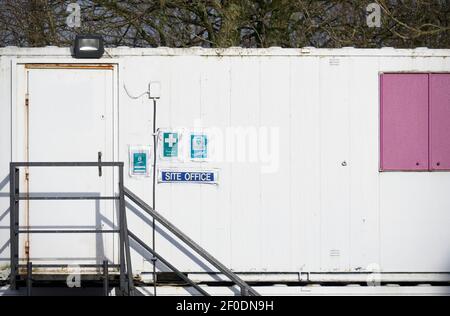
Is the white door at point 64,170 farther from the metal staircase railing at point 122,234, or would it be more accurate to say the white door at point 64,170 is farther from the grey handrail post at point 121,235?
the grey handrail post at point 121,235

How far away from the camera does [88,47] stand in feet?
26.5

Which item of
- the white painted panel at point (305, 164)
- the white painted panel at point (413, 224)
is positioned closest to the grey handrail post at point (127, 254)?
the white painted panel at point (305, 164)

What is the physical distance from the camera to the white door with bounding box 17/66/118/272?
8.08 m

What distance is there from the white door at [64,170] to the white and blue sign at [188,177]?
0.54 m

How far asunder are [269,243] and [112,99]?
7.12ft

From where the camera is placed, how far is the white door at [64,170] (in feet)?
26.5

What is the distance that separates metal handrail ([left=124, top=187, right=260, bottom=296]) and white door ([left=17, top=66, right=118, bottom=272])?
1.81 feet

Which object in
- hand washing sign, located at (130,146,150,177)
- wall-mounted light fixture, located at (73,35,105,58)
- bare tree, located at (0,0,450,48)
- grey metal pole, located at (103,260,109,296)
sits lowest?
grey metal pole, located at (103,260,109,296)

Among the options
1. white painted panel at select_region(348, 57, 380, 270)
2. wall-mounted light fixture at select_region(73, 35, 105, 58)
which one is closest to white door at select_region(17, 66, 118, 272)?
wall-mounted light fixture at select_region(73, 35, 105, 58)

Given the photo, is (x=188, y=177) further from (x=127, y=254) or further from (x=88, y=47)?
(x=88, y=47)

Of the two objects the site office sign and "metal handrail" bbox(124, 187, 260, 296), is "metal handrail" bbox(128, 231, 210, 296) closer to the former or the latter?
"metal handrail" bbox(124, 187, 260, 296)

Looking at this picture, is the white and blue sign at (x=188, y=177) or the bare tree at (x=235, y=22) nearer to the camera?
the white and blue sign at (x=188, y=177)

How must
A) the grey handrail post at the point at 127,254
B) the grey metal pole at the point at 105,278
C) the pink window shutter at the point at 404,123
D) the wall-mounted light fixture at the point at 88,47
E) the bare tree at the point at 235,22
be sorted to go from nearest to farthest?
the grey handrail post at the point at 127,254
the grey metal pole at the point at 105,278
the wall-mounted light fixture at the point at 88,47
the pink window shutter at the point at 404,123
the bare tree at the point at 235,22

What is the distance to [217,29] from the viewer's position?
1579 cm
